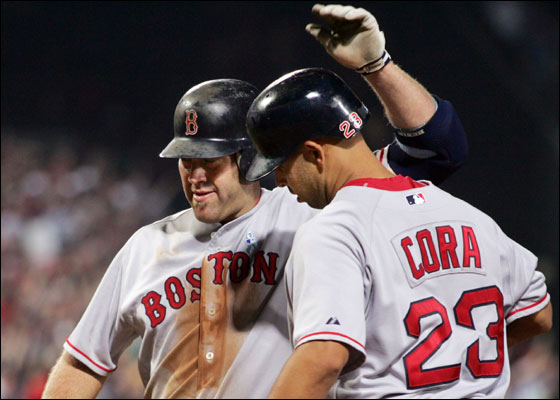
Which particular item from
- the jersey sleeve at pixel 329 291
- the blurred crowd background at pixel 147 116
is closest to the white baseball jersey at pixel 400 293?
the jersey sleeve at pixel 329 291

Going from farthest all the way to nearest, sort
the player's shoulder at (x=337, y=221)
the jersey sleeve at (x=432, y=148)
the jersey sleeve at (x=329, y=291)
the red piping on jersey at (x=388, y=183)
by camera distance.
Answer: the jersey sleeve at (x=432, y=148) < the red piping on jersey at (x=388, y=183) < the player's shoulder at (x=337, y=221) < the jersey sleeve at (x=329, y=291)

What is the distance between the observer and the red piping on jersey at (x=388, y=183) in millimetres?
1690

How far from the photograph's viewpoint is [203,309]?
7.30 ft

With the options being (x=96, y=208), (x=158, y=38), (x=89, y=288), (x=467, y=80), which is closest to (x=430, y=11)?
(x=467, y=80)

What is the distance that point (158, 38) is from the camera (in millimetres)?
5152

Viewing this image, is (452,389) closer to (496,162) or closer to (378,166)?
(378,166)

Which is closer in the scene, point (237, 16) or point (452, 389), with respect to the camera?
point (452, 389)

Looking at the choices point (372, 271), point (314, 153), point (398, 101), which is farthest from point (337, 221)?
point (398, 101)

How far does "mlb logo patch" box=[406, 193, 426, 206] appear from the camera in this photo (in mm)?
1700

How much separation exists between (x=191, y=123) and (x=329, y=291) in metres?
1.02

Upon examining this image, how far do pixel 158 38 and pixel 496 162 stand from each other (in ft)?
8.19

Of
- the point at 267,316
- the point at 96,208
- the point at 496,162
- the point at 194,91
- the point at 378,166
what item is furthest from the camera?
the point at 96,208

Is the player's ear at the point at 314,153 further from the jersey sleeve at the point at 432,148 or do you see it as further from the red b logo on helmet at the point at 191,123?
the red b logo on helmet at the point at 191,123

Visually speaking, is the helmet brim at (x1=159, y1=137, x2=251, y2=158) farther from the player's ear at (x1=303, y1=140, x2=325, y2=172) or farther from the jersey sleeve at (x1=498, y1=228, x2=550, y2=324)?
Answer: the jersey sleeve at (x1=498, y1=228, x2=550, y2=324)
